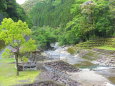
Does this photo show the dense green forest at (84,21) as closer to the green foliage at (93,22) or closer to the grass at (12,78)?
the green foliage at (93,22)

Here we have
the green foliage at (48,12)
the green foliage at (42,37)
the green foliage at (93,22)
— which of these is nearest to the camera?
the green foliage at (93,22)

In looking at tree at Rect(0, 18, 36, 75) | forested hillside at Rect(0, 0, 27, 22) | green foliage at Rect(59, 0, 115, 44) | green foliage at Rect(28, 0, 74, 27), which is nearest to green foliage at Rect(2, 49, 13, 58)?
tree at Rect(0, 18, 36, 75)

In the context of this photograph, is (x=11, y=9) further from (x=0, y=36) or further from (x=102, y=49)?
(x=0, y=36)

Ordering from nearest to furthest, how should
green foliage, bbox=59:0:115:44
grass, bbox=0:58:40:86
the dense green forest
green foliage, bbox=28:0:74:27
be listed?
grass, bbox=0:58:40:86 < green foliage, bbox=59:0:115:44 < the dense green forest < green foliage, bbox=28:0:74:27

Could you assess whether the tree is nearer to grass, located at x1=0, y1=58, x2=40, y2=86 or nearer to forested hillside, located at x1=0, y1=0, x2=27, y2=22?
grass, located at x1=0, y1=58, x2=40, y2=86

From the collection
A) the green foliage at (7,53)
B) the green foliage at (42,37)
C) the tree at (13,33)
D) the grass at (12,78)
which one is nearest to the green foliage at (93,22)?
the green foliage at (42,37)

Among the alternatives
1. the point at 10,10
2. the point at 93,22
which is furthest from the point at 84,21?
the point at 10,10

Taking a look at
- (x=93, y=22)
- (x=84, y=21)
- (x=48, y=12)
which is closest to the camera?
(x=93, y=22)

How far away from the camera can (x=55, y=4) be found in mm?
139750

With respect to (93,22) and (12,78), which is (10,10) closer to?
(93,22)

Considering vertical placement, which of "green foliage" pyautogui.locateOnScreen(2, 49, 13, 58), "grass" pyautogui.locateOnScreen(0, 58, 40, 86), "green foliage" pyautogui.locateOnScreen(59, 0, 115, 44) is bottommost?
"grass" pyautogui.locateOnScreen(0, 58, 40, 86)

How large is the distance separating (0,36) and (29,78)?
5977mm

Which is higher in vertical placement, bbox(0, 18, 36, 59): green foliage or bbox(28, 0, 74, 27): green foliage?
bbox(28, 0, 74, 27): green foliage

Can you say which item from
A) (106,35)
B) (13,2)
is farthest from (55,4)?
(106,35)
